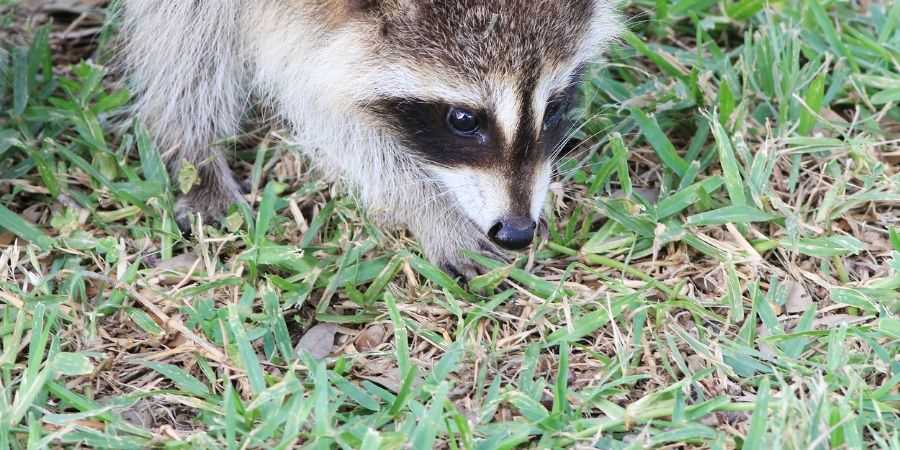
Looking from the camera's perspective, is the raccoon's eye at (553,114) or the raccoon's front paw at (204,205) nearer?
the raccoon's eye at (553,114)

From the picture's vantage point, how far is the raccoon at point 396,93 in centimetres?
284

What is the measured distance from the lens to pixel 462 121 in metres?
2.92

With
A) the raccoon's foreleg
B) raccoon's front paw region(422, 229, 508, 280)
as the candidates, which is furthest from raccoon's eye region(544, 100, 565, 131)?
the raccoon's foreleg

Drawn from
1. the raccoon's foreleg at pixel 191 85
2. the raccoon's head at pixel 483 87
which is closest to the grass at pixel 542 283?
the raccoon's foreleg at pixel 191 85

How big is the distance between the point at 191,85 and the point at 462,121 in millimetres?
1152

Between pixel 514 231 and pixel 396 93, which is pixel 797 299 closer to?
pixel 514 231

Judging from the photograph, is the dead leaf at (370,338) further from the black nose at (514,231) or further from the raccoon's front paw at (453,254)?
the black nose at (514,231)

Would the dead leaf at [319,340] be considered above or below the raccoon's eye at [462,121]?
below

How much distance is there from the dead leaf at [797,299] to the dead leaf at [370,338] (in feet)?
3.85

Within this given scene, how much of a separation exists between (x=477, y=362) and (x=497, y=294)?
32 centimetres

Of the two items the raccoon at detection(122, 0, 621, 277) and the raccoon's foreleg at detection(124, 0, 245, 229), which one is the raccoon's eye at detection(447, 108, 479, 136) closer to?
the raccoon at detection(122, 0, 621, 277)

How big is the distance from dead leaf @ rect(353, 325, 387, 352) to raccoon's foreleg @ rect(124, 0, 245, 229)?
779mm

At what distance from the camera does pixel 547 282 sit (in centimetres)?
315

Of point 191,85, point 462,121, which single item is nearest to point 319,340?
point 462,121
